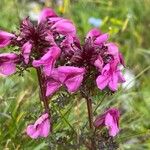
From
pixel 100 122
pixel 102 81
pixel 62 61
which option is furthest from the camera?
pixel 100 122

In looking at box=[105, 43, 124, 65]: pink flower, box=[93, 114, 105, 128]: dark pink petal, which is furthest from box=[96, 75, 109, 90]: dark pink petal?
box=[93, 114, 105, 128]: dark pink petal

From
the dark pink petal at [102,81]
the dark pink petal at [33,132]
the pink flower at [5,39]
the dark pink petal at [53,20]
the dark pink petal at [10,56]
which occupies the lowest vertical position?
the dark pink petal at [33,132]

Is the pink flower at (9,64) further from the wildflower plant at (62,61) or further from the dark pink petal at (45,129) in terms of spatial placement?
the dark pink petal at (45,129)

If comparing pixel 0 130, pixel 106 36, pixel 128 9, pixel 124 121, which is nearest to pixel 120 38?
pixel 128 9

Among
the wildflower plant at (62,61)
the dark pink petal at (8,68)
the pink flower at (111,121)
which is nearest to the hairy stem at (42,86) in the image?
the wildflower plant at (62,61)

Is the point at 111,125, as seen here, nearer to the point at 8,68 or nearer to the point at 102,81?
the point at 102,81

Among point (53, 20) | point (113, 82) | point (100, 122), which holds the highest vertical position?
point (53, 20)

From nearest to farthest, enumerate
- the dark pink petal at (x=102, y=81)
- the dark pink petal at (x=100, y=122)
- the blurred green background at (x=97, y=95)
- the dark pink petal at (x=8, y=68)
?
the dark pink petal at (x=102, y=81)
the dark pink petal at (x=8, y=68)
the dark pink petal at (x=100, y=122)
the blurred green background at (x=97, y=95)

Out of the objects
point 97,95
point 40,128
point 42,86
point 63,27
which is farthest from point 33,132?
point 63,27

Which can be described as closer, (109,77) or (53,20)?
(109,77)
